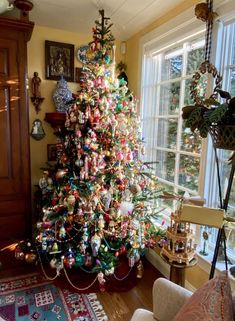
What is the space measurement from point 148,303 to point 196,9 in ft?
6.96

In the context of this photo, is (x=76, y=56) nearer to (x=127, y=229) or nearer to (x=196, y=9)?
(x=196, y=9)

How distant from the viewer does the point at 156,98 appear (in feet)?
8.02

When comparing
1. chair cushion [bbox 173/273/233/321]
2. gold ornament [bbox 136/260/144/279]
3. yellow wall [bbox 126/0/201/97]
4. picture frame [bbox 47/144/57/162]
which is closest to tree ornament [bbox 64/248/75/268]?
gold ornament [bbox 136/260/144/279]

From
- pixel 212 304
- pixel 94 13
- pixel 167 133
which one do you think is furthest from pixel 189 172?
pixel 94 13

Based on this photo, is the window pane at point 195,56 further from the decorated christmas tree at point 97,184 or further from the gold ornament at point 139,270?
the gold ornament at point 139,270

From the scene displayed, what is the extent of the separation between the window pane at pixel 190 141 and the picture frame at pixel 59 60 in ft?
4.52

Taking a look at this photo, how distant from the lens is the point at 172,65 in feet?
7.36

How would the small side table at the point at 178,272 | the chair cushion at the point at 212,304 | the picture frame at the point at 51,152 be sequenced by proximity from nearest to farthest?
the chair cushion at the point at 212,304 → the small side table at the point at 178,272 → the picture frame at the point at 51,152

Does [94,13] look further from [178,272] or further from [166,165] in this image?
[178,272]

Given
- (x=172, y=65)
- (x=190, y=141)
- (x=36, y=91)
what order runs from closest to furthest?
1. (x=190, y=141)
2. (x=172, y=65)
3. (x=36, y=91)

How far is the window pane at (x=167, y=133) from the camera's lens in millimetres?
2217

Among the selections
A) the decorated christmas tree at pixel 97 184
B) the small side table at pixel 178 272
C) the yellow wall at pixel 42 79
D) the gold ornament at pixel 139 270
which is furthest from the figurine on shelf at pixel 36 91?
the small side table at pixel 178 272

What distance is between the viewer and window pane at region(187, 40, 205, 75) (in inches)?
74.3

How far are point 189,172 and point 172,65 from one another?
101 cm
